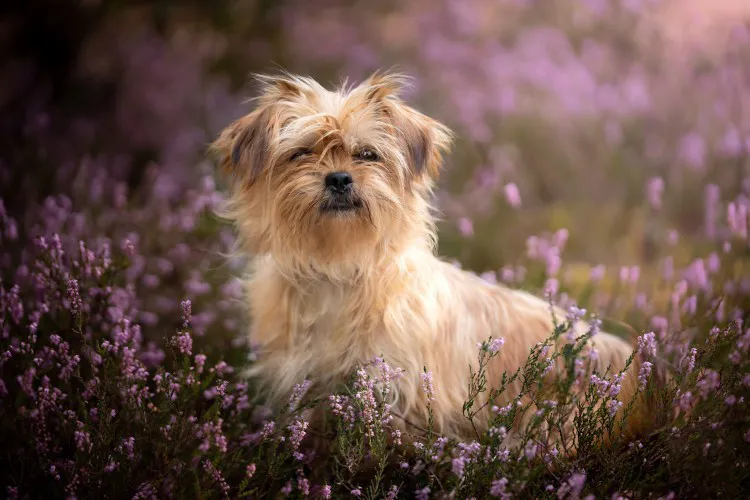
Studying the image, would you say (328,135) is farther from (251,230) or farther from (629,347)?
(629,347)

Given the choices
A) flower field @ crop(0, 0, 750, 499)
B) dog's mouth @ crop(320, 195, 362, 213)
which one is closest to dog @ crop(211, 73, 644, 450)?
dog's mouth @ crop(320, 195, 362, 213)

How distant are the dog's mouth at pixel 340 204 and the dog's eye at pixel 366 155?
0.22 m

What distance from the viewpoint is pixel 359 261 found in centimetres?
277

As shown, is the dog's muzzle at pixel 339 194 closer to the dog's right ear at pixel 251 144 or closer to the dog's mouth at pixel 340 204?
the dog's mouth at pixel 340 204

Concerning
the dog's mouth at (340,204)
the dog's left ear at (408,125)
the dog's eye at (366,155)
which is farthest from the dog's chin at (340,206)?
the dog's left ear at (408,125)

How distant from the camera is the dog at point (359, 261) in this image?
2689 mm

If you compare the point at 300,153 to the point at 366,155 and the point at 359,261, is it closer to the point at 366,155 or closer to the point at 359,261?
the point at 366,155

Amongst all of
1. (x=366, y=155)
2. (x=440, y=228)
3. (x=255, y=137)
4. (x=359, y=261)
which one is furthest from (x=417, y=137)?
(x=440, y=228)

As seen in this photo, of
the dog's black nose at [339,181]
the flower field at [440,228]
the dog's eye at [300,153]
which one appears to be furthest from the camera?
the dog's eye at [300,153]

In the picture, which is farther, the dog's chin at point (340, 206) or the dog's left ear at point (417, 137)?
the dog's left ear at point (417, 137)

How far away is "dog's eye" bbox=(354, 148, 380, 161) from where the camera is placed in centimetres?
276

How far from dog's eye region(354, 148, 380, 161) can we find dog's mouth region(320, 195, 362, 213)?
0.22m

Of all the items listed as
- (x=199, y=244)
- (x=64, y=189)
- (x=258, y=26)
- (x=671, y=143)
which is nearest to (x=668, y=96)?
(x=671, y=143)

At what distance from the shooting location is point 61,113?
17.3 ft
